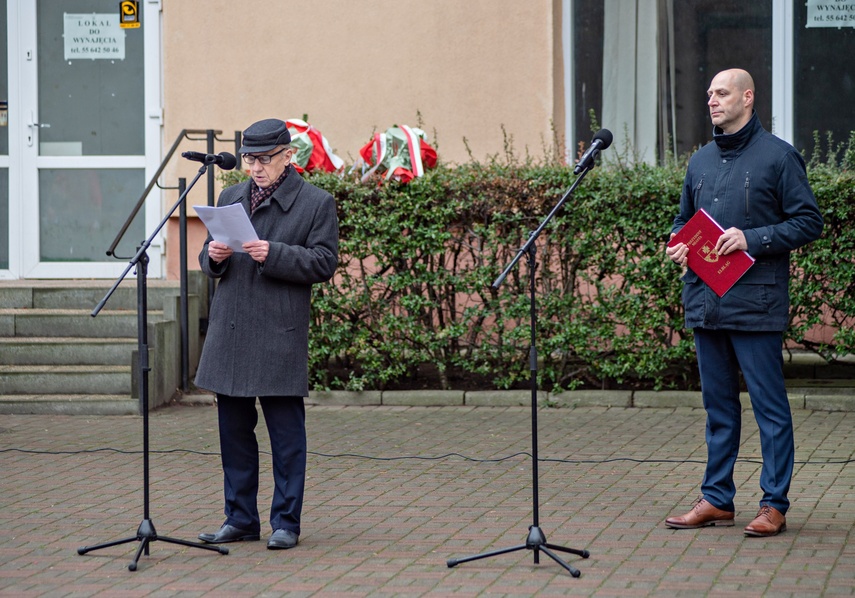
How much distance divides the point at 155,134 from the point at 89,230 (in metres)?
1.15

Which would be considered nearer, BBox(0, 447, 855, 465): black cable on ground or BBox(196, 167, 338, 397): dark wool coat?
BBox(196, 167, 338, 397): dark wool coat

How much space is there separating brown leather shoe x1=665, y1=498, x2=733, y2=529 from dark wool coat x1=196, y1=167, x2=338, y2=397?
1830 millimetres

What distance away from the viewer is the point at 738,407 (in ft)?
19.1

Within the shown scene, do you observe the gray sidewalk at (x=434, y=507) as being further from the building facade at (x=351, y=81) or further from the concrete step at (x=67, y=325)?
the building facade at (x=351, y=81)

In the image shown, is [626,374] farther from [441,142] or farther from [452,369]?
[441,142]

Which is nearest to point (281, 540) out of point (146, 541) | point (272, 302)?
point (146, 541)

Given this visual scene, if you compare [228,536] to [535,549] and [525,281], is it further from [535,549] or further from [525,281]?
[525,281]

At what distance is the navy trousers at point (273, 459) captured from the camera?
560cm

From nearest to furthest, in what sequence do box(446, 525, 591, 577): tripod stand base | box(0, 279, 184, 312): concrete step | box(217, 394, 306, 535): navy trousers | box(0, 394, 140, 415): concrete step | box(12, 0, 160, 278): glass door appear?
1. box(446, 525, 591, 577): tripod stand base
2. box(217, 394, 306, 535): navy trousers
3. box(0, 394, 140, 415): concrete step
4. box(0, 279, 184, 312): concrete step
5. box(12, 0, 160, 278): glass door

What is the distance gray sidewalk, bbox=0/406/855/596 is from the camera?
501cm

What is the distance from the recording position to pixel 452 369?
Answer: 1028 cm

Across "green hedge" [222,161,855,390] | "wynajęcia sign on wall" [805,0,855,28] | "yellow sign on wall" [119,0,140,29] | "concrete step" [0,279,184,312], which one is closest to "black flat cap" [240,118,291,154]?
"green hedge" [222,161,855,390]

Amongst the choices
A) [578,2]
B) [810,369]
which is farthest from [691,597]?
[578,2]

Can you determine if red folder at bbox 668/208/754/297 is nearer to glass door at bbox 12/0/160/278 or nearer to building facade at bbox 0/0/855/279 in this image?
building facade at bbox 0/0/855/279
